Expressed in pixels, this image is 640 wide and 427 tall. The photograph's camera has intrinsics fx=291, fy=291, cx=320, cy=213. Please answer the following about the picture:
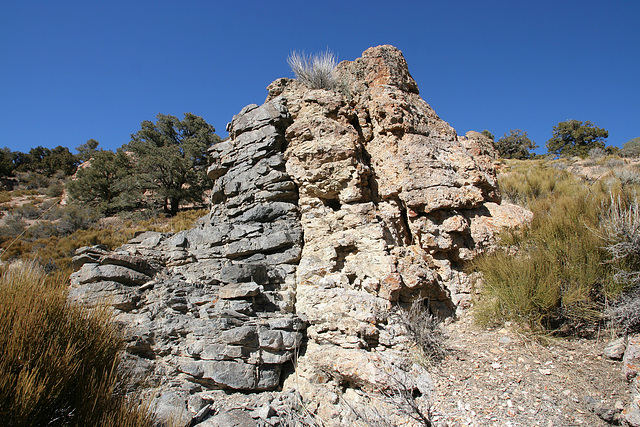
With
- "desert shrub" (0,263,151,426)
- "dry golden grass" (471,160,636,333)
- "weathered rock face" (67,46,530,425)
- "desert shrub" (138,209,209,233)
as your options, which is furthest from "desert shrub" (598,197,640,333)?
"desert shrub" (138,209,209,233)

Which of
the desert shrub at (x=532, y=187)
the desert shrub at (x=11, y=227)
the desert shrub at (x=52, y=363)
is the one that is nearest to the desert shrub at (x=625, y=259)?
the desert shrub at (x=532, y=187)

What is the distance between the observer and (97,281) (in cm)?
507

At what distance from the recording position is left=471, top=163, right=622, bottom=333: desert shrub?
376cm

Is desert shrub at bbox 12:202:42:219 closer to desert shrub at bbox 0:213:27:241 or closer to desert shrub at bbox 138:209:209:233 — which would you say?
desert shrub at bbox 0:213:27:241

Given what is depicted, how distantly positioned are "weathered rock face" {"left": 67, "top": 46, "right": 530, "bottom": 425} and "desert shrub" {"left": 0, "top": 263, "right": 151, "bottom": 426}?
1.01 metres

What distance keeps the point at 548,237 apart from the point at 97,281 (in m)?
7.49

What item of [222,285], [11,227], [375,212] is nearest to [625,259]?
[375,212]

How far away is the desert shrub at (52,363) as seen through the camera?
214cm

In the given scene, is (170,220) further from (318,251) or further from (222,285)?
(318,251)

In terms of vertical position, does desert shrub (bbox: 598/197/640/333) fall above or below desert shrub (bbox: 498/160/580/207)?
below

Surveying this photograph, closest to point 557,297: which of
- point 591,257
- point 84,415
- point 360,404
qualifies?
point 591,257

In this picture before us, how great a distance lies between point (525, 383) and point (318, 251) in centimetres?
347

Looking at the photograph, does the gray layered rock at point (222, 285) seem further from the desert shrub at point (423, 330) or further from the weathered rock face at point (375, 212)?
the desert shrub at point (423, 330)

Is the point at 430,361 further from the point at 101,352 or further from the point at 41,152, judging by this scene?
the point at 41,152
